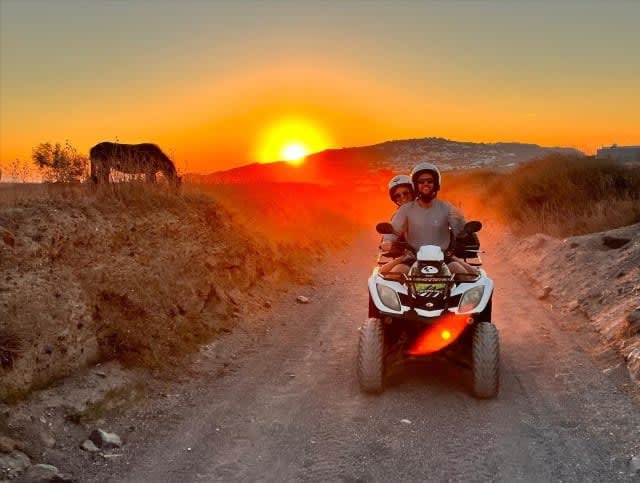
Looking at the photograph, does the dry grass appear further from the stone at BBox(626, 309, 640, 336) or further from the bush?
the stone at BBox(626, 309, 640, 336)

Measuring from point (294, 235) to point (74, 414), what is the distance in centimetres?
1152

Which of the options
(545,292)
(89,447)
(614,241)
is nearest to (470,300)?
(89,447)

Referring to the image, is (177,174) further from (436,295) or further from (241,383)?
(436,295)

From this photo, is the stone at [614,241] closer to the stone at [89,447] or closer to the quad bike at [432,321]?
the quad bike at [432,321]

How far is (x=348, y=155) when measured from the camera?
457 feet

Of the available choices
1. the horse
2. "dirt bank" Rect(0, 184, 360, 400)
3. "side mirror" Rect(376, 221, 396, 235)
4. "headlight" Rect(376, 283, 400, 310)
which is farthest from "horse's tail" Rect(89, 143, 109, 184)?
"headlight" Rect(376, 283, 400, 310)

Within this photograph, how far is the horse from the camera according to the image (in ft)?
35.0

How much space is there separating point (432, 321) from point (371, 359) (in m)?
0.81

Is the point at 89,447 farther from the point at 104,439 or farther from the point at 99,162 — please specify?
the point at 99,162

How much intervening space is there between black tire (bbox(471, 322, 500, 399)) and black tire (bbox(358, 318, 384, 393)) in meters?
1.04

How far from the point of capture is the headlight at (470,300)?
640 cm

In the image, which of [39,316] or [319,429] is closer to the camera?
[319,429]

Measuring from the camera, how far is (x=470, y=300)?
21.2 ft

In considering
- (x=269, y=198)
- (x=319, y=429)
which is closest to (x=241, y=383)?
(x=319, y=429)
